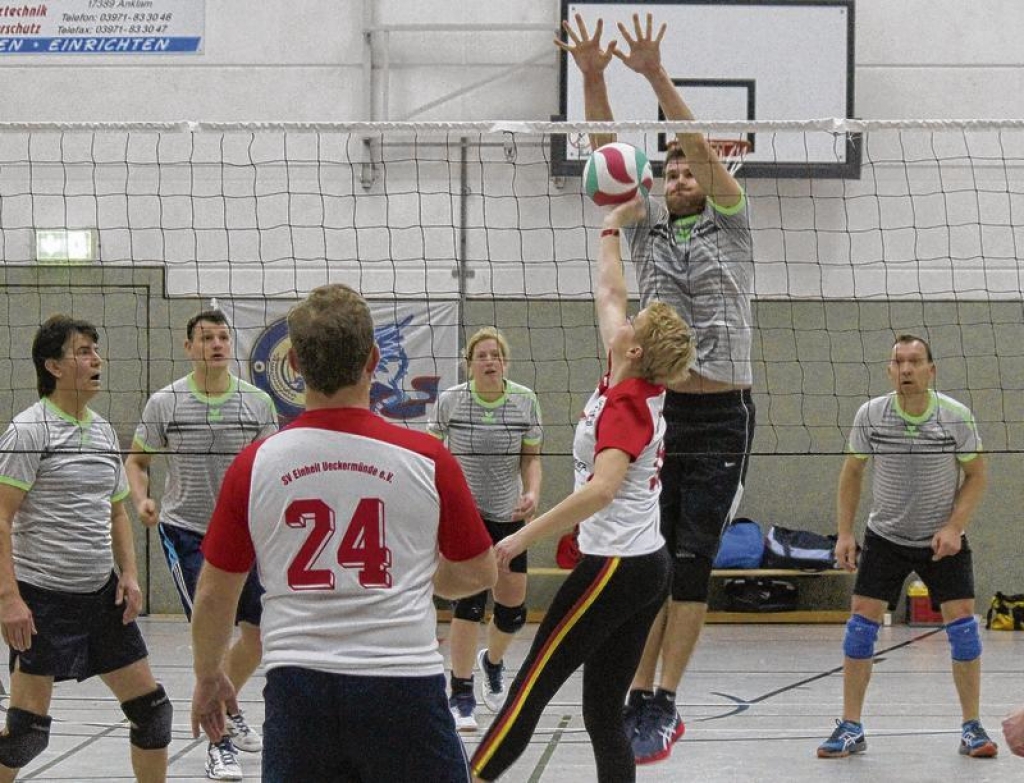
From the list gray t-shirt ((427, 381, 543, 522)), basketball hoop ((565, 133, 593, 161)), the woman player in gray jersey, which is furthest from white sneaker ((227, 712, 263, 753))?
basketball hoop ((565, 133, 593, 161))

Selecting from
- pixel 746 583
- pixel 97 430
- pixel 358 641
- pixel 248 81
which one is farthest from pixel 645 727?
pixel 248 81

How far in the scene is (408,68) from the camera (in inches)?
477

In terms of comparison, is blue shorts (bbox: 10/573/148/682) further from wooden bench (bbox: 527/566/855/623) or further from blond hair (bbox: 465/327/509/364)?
wooden bench (bbox: 527/566/855/623)

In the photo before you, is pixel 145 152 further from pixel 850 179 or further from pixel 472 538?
pixel 472 538

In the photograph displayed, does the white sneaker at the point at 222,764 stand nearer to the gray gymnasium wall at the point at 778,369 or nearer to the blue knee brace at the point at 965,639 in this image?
the blue knee brace at the point at 965,639

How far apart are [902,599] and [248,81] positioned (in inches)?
271

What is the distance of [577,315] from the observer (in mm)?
12016

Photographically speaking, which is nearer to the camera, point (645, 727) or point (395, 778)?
point (395, 778)

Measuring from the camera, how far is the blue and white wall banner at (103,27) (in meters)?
12.2

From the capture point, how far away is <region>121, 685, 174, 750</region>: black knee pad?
4.65m

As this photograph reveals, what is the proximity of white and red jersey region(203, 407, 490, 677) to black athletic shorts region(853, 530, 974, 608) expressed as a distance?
3686 millimetres

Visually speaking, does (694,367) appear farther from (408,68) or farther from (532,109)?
(408,68)

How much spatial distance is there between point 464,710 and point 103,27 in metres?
7.97

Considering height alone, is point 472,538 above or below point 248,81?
below
